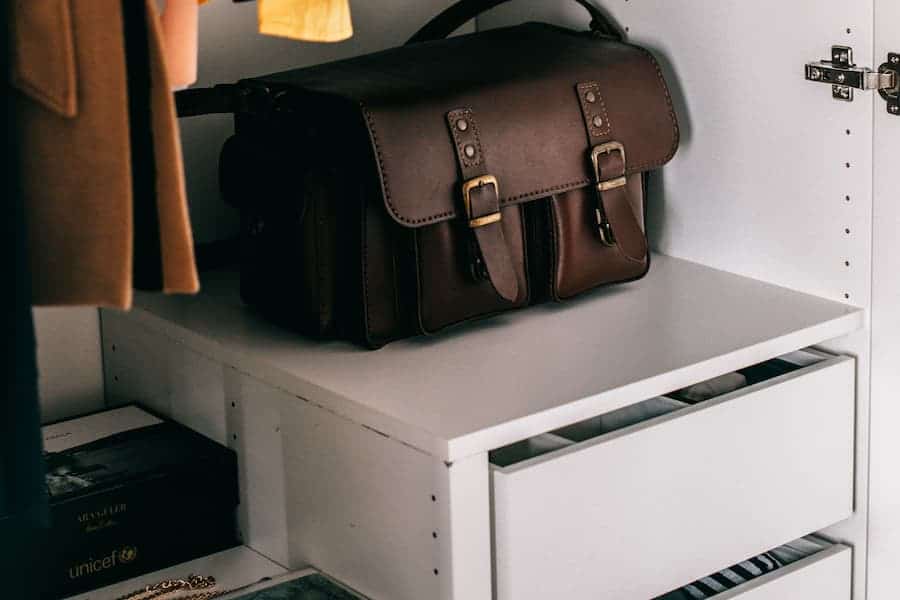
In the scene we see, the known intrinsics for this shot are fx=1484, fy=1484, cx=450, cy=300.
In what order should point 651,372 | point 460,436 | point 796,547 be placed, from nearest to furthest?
point 460,436
point 651,372
point 796,547

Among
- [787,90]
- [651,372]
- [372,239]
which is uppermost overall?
[787,90]

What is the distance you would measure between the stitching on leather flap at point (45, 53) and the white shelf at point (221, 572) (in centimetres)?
63

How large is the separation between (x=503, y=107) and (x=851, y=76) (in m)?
0.33

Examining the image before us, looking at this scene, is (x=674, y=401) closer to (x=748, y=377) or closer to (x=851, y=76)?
(x=748, y=377)

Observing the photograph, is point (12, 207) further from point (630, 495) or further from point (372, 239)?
point (630, 495)

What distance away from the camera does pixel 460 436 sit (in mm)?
1197

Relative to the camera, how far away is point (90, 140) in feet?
3.00

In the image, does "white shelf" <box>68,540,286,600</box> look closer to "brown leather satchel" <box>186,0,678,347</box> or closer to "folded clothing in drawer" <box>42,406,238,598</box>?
"folded clothing in drawer" <box>42,406,238,598</box>

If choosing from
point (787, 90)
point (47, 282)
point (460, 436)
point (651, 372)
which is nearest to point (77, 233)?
point (47, 282)

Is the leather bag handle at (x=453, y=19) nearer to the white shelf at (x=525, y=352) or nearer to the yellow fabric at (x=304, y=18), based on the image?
the white shelf at (x=525, y=352)

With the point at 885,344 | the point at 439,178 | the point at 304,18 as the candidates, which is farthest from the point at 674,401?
the point at 304,18

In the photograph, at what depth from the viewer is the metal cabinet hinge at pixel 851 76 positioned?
1382 millimetres

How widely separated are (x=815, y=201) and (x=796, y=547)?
373 millimetres

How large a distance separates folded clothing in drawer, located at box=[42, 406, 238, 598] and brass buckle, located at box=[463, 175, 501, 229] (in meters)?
0.35
